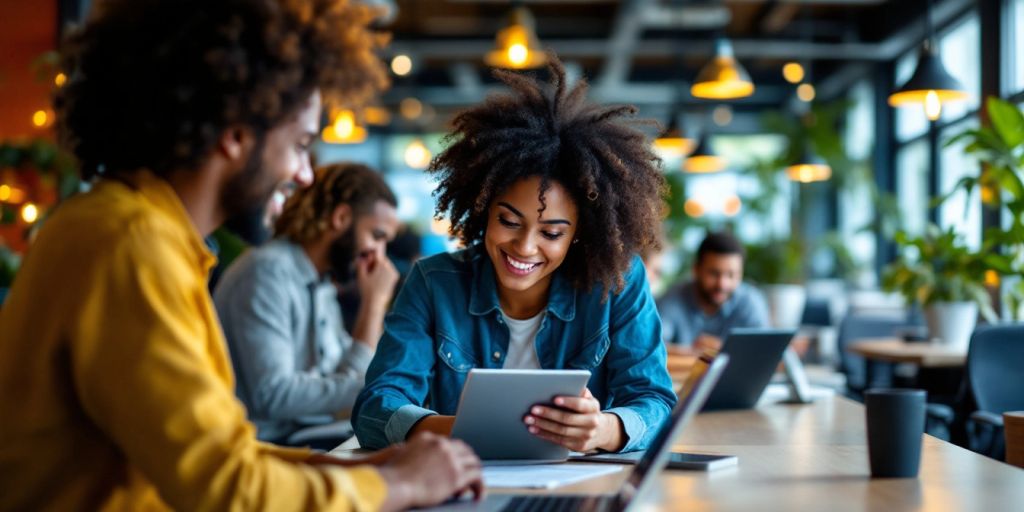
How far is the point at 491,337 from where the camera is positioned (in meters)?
2.34

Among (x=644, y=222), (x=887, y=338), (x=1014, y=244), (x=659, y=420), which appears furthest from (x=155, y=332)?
(x=887, y=338)

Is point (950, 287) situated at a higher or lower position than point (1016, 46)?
lower

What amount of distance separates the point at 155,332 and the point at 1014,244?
14.5 feet

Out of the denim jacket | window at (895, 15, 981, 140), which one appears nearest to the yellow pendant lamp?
window at (895, 15, 981, 140)

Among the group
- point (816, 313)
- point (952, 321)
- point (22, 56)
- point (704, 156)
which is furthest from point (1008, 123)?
point (22, 56)

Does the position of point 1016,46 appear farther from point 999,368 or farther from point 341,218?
point 341,218

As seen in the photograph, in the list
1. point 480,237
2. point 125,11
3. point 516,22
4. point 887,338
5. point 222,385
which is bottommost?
point 887,338

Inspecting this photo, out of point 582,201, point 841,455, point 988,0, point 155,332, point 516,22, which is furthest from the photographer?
point 988,0

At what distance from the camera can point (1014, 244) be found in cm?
478

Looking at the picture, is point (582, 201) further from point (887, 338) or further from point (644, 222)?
point (887, 338)

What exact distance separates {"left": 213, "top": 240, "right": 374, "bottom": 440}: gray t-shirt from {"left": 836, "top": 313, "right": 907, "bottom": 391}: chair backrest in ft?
12.9

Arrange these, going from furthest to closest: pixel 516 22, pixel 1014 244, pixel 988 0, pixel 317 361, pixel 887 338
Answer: pixel 988 0, pixel 516 22, pixel 887 338, pixel 1014 244, pixel 317 361

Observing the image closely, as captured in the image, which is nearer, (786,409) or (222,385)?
(222,385)

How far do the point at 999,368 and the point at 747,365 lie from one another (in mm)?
1757
